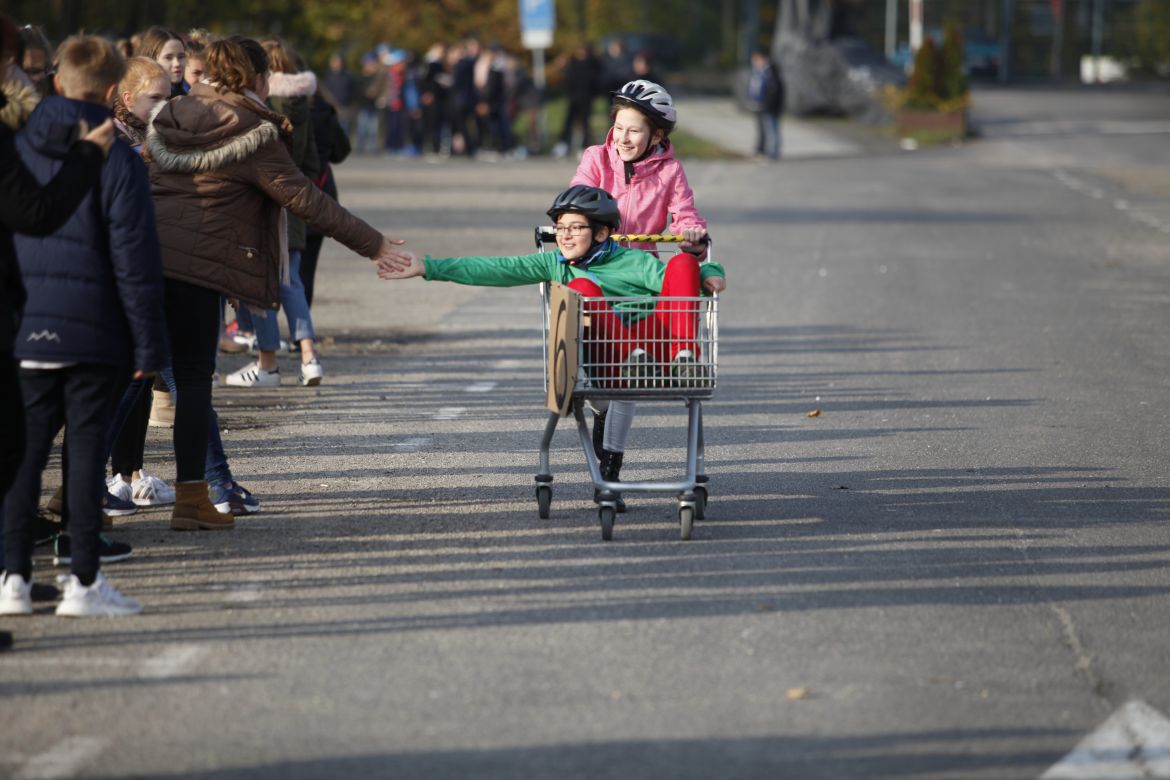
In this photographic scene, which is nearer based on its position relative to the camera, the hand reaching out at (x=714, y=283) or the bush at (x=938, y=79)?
the hand reaching out at (x=714, y=283)

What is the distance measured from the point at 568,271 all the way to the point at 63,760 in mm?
3544

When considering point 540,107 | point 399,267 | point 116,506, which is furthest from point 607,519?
point 540,107

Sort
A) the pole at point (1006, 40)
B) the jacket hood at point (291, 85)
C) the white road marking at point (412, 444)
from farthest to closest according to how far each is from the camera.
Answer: the pole at point (1006, 40), the jacket hood at point (291, 85), the white road marking at point (412, 444)

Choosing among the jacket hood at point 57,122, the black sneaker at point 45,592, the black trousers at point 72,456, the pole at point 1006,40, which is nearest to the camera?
the jacket hood at point 57,122

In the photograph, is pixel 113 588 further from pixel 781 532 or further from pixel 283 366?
pixel 283 366

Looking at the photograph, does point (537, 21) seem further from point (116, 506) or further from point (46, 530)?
point (46, 530)

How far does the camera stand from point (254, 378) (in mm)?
11875

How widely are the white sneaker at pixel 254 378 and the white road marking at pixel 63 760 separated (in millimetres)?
6849

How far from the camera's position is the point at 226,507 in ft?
26.2

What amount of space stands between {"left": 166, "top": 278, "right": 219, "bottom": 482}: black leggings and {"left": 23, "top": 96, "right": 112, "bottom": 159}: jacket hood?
53.5 inches

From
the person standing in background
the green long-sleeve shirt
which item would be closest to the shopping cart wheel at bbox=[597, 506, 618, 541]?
the green long-sleeve shirt

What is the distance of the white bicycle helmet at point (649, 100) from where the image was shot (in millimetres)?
Result: 8086

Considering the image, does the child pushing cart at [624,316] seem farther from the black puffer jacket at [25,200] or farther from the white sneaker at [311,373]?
the white sneaker at [311,373]

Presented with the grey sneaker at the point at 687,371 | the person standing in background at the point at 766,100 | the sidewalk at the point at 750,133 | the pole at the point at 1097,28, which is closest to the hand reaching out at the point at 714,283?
the grey sneaker at the point at 687,371
